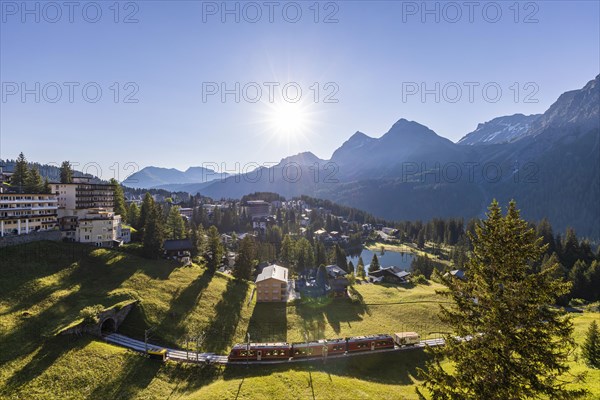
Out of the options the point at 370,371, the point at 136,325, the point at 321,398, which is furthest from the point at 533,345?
the point at 136,325

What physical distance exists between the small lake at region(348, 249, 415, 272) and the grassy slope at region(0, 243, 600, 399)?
65597mm

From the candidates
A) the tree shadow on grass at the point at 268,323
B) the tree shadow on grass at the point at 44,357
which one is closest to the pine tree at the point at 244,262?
the tree shadow on grass at the point at 268,323

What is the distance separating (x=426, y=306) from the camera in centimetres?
6575

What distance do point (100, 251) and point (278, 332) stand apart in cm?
4309

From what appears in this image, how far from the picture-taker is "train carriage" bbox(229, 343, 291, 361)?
41.8 metres

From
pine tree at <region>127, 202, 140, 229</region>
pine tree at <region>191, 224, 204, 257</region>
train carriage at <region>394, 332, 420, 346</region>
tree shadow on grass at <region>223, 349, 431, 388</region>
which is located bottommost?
tree shadow on grass at <region>223, 349, 431, 388</region>

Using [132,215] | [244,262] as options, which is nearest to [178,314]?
[244,262]

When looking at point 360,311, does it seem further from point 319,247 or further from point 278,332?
point 319,247

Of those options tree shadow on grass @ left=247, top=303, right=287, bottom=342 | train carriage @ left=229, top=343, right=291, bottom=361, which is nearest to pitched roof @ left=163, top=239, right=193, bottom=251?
tree shadow on grass @ left=247, top=303, right=287, bottom=342

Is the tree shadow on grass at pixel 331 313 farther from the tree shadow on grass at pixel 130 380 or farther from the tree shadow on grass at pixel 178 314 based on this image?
the tree shadow on grass at pixel 130 380

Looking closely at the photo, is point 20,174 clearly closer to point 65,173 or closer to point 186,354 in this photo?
point 65,173

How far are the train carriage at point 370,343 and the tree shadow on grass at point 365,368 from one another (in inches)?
39.8

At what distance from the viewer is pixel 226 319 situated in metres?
55.1

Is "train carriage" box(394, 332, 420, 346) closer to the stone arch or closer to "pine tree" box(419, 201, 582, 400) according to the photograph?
"pine tree" box(419, 201, 582, 400)
